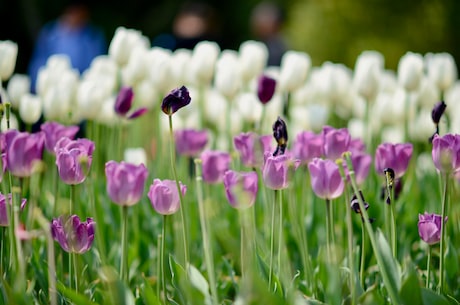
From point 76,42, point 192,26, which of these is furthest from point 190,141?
point 76,42

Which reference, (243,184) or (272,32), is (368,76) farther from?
(272,32)

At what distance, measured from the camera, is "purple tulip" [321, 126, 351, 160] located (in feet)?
6.55

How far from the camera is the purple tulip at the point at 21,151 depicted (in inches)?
68.4

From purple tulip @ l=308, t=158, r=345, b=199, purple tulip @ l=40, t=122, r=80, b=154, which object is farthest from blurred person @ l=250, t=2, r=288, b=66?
purple tulip @ l=308, t=158, r=345, b=199

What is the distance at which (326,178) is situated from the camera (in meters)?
1.76

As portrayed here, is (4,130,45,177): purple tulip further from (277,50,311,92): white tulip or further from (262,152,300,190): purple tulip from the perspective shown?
(277,50,311,92): white tulip

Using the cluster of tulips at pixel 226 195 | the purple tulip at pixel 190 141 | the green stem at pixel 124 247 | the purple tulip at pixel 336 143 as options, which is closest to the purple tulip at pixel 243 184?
the cluster of tulips at pixel 226 195

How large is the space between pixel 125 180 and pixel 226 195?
24cm

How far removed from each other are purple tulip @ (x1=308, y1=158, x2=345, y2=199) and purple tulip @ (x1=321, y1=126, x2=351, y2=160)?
0.24 meters

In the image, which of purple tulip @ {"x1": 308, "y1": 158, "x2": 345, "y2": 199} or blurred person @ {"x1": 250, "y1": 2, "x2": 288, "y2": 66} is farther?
blurred person @ {"x1": 250, "y1": 2, "x2": 288, "y2": 66}

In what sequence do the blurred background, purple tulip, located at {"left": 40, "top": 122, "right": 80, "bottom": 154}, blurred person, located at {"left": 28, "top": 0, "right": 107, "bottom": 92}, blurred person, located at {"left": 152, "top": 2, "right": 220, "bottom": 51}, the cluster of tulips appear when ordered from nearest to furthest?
the cluster of tulips < purple tulip, located at {"left": 40, "top": 122, "right": 80, "bottom": 154} < blurred person, located at {"left": 152, "top": 2, "right": 220, "bottom": 51} < blurred person, located at {"left": 28, "top": 0, "right": 107, "bottom": 92} < the blurred background

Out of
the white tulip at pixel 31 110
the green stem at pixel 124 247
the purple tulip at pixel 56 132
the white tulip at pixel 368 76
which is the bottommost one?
the green stem at pixel 124 247

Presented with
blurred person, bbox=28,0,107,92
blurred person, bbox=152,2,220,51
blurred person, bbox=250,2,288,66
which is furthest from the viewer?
blurred person, bbox=250,2,288,66

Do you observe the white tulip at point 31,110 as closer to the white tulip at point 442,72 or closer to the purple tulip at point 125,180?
the purple tulip at point 125,180
